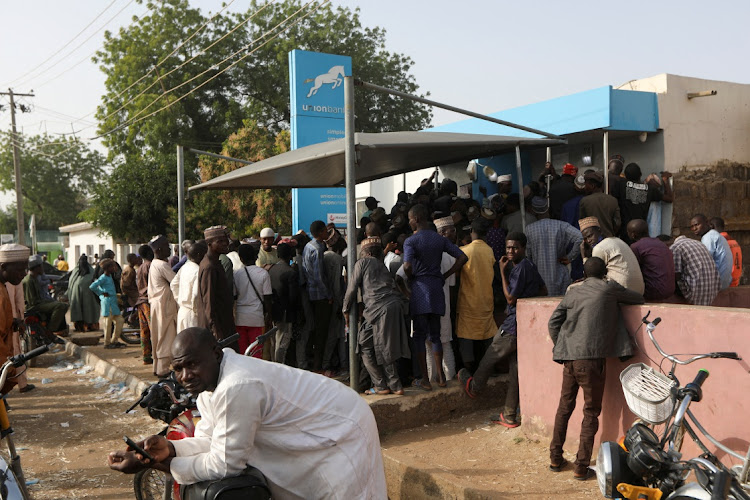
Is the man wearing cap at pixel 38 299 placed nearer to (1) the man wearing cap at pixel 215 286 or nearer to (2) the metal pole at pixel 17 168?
(1) the man wearing cap at pixel 215 286

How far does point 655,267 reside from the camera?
18.9 feet

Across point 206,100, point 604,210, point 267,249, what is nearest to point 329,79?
point 267,249

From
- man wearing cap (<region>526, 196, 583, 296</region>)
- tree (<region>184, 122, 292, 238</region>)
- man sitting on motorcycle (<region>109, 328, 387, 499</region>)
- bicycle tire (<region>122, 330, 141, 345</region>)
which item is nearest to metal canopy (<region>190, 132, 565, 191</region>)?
man wearing cap (<region>526, 196, 583, 296</region>)

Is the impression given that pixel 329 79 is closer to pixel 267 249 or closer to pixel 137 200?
pixel 267 249

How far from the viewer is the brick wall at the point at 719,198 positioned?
930cm

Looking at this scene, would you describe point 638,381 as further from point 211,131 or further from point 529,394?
point 211,131

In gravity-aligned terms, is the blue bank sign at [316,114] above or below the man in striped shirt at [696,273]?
above

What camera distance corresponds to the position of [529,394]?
5.67 m

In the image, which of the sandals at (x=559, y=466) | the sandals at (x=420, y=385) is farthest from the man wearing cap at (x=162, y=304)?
the sandals at (x=559, y=466)

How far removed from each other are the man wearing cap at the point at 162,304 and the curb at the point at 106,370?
1.49 ft

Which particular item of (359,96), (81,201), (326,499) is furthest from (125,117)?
(81,201)

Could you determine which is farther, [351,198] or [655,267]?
[351,198]

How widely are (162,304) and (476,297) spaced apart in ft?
12.8

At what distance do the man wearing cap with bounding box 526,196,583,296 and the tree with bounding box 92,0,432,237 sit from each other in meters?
14.8
